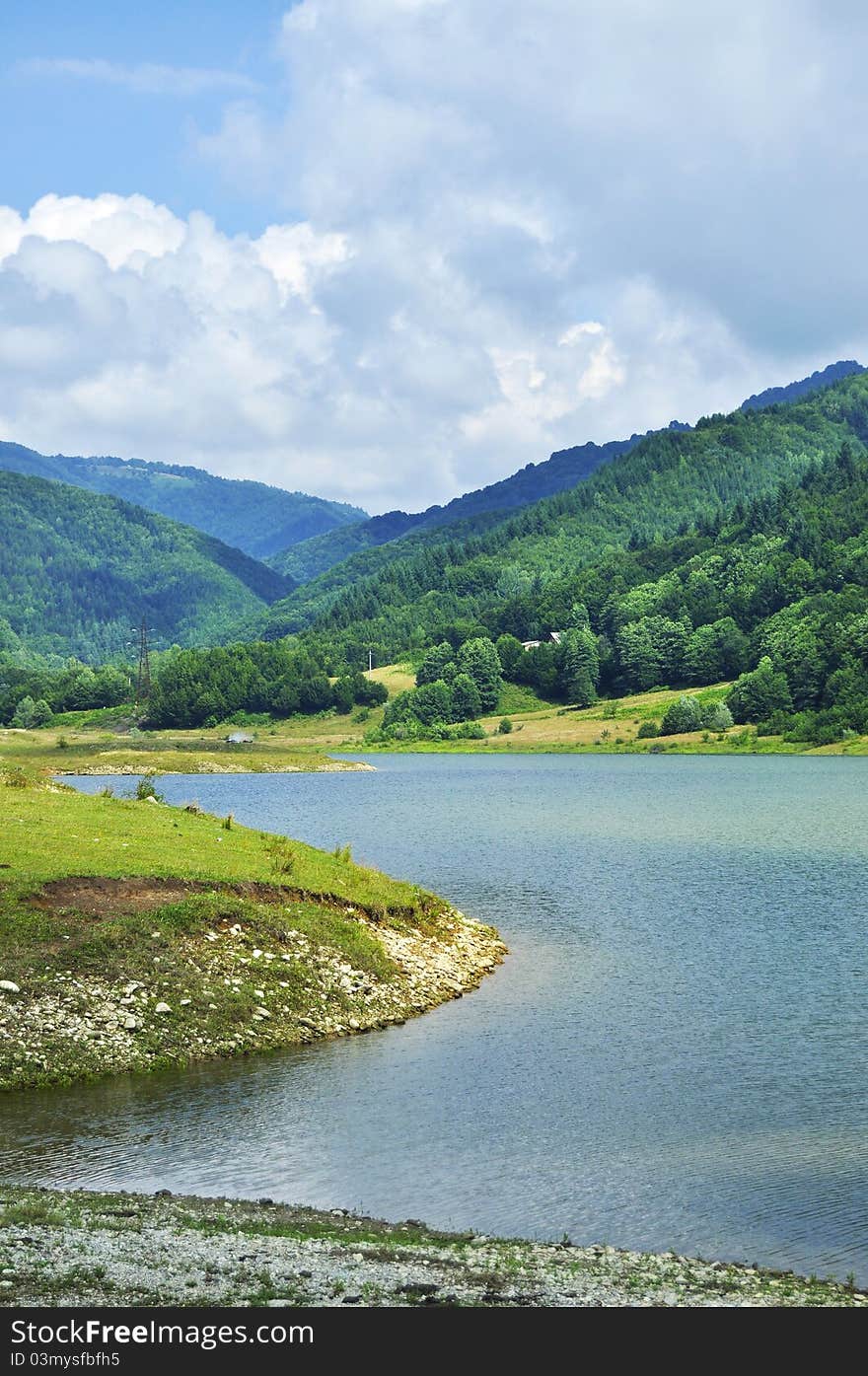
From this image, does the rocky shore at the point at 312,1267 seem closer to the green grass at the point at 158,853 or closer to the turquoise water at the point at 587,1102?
the turquoise water at the point at 587,1102

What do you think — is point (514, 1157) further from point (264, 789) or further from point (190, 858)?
point (264, 789)

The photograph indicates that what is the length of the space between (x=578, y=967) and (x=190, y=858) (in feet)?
43.9

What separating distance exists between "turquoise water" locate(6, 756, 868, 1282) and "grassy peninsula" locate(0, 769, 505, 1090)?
3.68 ft

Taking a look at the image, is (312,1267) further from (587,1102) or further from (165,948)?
(165,948)

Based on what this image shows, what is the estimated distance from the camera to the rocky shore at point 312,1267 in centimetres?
1574

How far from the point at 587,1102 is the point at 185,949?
1131cm

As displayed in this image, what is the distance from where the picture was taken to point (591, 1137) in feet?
83.6

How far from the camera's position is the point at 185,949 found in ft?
107

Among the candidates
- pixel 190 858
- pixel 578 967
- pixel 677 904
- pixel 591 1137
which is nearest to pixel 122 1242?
pixel 591 1137

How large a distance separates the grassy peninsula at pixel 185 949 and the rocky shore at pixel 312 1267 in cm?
920

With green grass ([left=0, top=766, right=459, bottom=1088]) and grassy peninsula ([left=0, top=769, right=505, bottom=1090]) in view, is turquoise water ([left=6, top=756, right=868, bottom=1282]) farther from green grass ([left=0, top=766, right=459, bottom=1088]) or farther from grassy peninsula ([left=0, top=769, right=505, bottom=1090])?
green grass ([left=0, top=766, right=459, bottom=1088])

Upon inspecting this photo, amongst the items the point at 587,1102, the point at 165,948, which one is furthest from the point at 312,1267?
the point at 165,948

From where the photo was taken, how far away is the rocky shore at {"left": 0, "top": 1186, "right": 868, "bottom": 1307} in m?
15.7

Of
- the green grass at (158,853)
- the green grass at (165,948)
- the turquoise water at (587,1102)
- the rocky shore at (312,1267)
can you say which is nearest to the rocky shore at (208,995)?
the green grass at (165,948)
